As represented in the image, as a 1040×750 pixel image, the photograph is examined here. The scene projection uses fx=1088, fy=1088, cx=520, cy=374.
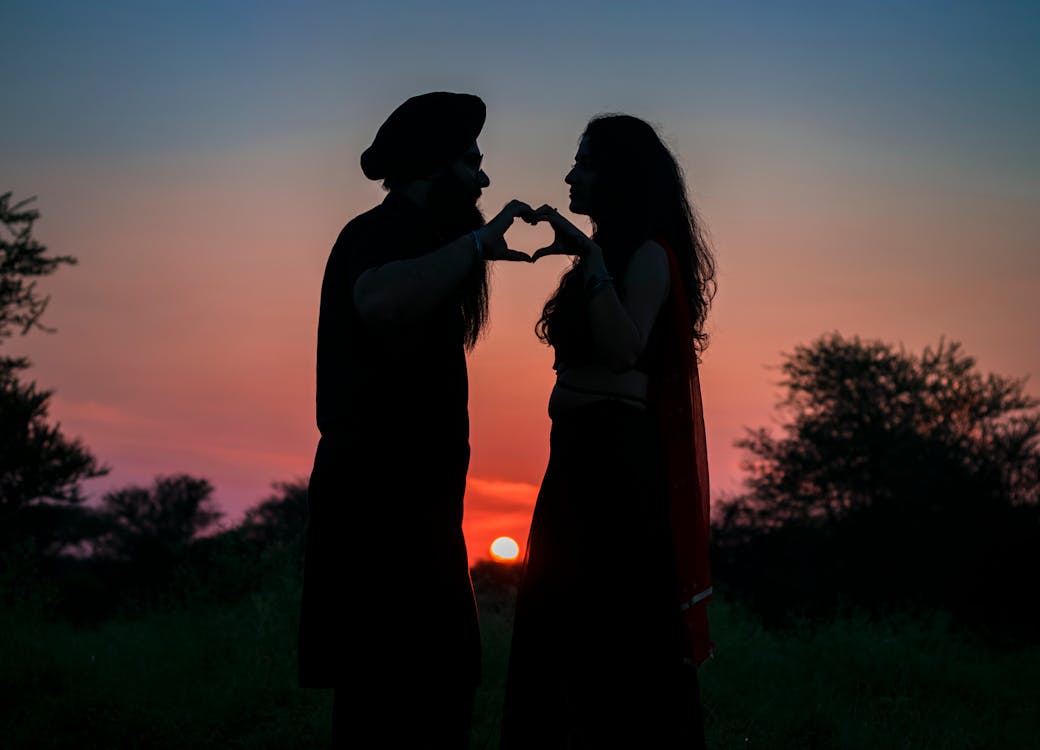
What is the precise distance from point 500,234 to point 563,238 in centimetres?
64

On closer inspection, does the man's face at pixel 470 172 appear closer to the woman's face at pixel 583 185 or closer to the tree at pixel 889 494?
the woman's face at pixel 583 185

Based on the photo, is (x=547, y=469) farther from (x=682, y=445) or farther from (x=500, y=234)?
(x=500, y=234)

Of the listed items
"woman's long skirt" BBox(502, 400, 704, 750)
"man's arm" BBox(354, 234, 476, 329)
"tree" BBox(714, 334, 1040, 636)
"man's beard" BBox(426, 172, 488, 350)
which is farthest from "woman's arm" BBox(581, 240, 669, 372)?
"tree" BBox(714, 334, 1040, 636)

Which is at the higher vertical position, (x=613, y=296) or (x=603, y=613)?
(x=613, y=296)

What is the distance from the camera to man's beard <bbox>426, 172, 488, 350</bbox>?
10.2 feet

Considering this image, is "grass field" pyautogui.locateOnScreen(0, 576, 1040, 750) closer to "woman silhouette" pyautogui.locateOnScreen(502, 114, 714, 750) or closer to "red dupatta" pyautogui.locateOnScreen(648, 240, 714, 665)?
"woman silhouette" pyautogui.locateOnScreen(502, 114, 714, 750)

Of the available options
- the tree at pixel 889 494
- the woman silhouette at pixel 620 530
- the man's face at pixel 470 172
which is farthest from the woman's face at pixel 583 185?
the tree at pixel 889 494

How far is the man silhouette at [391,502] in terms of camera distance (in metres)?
2.89

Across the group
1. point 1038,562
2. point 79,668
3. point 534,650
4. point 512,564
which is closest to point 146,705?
point 79,668

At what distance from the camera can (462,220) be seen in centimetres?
317

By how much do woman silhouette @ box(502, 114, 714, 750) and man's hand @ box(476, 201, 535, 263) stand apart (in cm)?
40

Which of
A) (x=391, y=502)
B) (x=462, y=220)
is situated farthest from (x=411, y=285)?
(x=391, y=502)

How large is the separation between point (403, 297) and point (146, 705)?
18.5 feet

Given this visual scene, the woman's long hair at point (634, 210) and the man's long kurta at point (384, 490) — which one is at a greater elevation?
the woman's long hair at point (634, 210)
